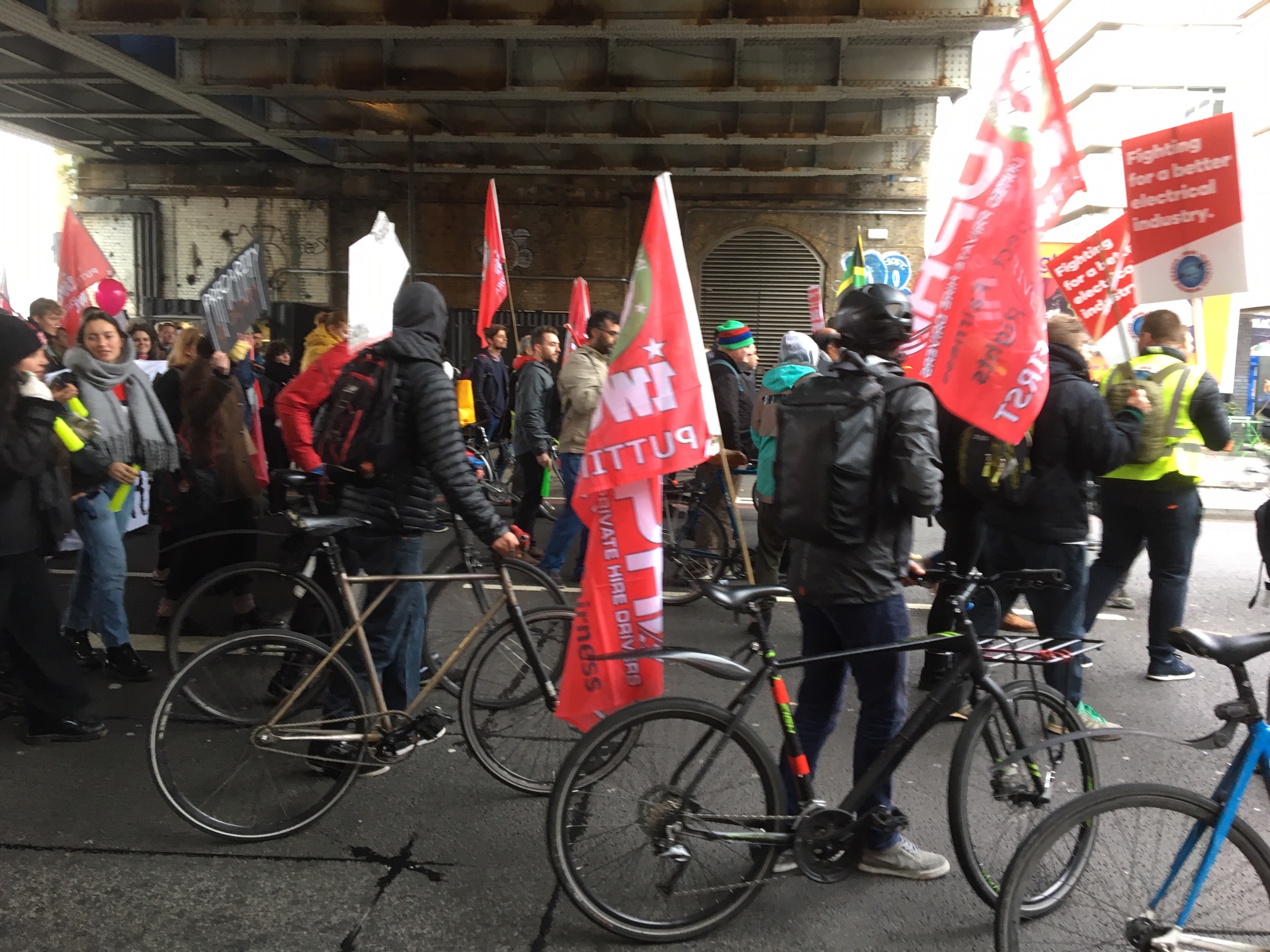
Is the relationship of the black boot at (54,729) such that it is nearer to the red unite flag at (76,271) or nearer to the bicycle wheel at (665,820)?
the bicycle wheel at (665,820)

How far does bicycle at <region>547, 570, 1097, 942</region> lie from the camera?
277 centimetres

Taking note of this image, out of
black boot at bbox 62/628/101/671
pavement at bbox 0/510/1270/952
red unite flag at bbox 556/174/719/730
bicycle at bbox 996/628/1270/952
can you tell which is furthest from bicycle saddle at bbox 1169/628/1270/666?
black boot at bbox 62/628/101/671

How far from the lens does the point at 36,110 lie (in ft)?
51.4

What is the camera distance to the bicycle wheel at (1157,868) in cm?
226

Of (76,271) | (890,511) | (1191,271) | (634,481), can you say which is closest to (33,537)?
(634,481)

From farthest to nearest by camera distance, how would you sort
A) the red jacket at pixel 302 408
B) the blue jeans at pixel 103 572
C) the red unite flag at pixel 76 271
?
1. the red unite flag at pixel 76 271
2. the red jacket at pixel 302 408
3. the blue jeans at pixel 103 572

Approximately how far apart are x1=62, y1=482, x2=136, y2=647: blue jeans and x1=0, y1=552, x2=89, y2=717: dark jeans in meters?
0.66

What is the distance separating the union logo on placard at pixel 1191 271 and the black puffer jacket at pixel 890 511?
3.30 metres

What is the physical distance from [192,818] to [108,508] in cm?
226

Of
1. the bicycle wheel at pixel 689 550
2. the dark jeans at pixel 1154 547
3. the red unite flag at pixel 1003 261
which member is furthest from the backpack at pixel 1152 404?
the bicycle wheel at pixel 689 550

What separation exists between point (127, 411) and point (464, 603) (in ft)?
8.22

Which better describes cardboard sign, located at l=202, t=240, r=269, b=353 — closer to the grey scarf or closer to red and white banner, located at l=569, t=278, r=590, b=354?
the grey scarf

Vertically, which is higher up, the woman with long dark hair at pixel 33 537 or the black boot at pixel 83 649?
the woman with long dark hair at pixel 33 537

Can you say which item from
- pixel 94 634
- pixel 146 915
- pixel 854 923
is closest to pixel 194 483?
pixel 94 634
